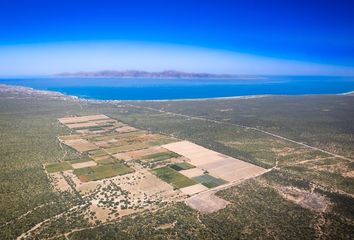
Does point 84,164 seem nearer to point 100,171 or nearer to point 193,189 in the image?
point 100,171

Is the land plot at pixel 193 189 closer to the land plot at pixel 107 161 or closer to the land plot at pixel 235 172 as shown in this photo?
the land plot at pixel 235 172

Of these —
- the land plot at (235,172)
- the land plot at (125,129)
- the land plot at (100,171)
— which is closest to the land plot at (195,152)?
the land plot at (235,172)

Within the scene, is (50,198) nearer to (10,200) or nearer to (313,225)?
(10,200)

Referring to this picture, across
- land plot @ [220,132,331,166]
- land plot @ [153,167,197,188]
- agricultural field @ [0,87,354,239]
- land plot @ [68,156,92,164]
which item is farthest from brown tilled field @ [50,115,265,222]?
land plot @ [220,132,331,166]

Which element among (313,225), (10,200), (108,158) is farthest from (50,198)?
(313,225)

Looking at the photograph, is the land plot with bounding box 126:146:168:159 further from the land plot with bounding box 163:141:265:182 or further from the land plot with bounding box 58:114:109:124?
the land plot with bounding box 58:114:109:124

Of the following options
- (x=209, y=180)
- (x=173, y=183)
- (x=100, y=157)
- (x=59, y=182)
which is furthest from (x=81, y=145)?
(x=209, y=180)
